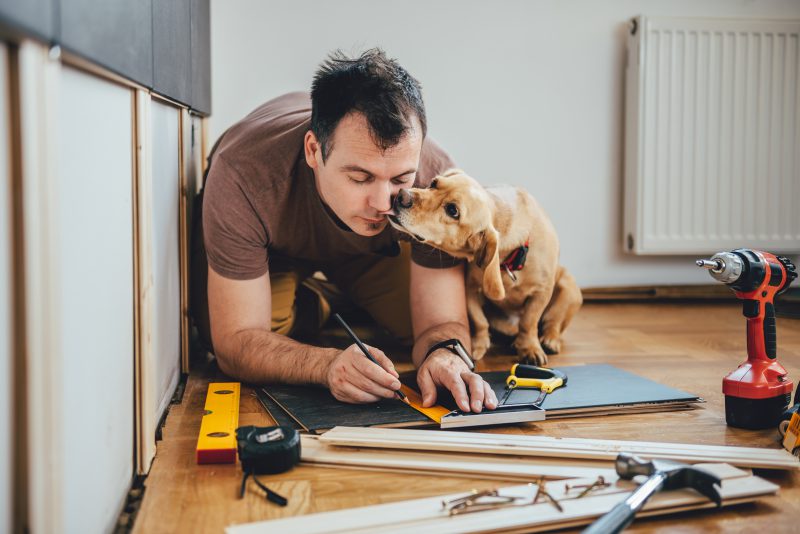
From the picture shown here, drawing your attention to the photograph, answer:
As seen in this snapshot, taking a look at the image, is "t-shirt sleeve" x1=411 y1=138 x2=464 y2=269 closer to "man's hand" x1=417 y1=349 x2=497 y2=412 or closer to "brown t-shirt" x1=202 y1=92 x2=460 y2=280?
"brown t-shirt" x1=202 y1=92 x2=460 y2=280

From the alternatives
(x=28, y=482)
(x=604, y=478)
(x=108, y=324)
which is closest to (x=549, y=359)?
(x=604, y=478)

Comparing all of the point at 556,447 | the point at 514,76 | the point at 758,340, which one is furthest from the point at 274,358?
the point at 514,76

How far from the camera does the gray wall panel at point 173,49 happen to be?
151 cm

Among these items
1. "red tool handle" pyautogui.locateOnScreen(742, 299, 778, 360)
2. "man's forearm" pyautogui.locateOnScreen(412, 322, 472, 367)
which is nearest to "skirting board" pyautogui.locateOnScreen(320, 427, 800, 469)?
"red tool handle" pyautogui.locateOnScreen(742, 299, 778, 360)

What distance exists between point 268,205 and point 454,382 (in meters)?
0.64

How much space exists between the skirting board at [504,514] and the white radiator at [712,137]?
7.66 feet

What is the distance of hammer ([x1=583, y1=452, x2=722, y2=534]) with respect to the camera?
3.45 ft

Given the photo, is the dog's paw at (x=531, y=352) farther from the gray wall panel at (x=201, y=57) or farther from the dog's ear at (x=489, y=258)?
the gray wall panel at (x=201, y=57)

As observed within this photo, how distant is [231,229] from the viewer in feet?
6.02

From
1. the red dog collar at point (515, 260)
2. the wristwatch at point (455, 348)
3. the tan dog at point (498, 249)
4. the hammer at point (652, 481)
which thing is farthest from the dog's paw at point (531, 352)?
the hammer at point (652, 481)

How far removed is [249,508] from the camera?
1185 mm

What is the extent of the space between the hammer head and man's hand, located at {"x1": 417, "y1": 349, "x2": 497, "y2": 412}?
37 cm

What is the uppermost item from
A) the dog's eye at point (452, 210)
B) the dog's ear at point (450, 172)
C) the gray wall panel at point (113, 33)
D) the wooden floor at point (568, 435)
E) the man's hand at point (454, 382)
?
the gray wall panel at point (113, 33)

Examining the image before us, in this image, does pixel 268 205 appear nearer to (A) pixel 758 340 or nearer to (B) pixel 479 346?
(B) pixel 479 346
